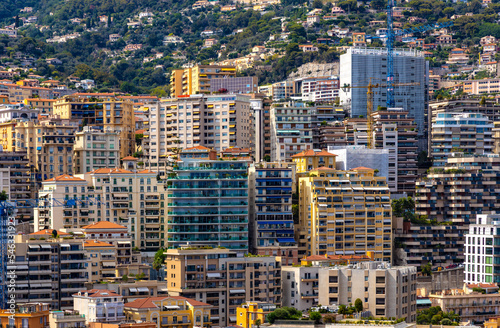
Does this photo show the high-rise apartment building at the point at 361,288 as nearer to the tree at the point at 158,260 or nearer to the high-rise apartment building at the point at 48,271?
the tree at the point at 158,260

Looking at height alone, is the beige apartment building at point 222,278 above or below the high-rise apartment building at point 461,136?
below

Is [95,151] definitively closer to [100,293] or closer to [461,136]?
[461,136]

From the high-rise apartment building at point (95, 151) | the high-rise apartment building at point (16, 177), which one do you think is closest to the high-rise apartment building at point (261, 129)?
the high-rise apartment building at point (95, 151)

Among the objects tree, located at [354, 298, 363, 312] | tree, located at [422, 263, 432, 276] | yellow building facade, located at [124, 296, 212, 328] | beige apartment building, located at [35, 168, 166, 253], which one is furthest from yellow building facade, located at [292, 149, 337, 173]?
yellow building facade, located at [124, 296, 212, 328]

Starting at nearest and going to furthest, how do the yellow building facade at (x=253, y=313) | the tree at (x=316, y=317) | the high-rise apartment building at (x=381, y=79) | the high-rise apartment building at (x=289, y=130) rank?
the tree at (x=316, y=317) → the yellow building facade at (x=253, y=313) → the high-rise apartment building at (x=289, y=130) → the high-rise apartment building at (x=381, y=79)

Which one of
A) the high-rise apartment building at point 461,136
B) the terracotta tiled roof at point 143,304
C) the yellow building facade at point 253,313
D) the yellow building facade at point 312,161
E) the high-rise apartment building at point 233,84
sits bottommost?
the yellow building facade at point 253,313

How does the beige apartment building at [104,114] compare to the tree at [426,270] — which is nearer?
the tree at [426,270]

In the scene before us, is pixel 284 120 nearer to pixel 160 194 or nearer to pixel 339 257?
pixel 160 194

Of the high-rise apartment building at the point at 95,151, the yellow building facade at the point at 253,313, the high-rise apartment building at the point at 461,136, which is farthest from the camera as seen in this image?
the high-rise apartment building at the point at 461,136
